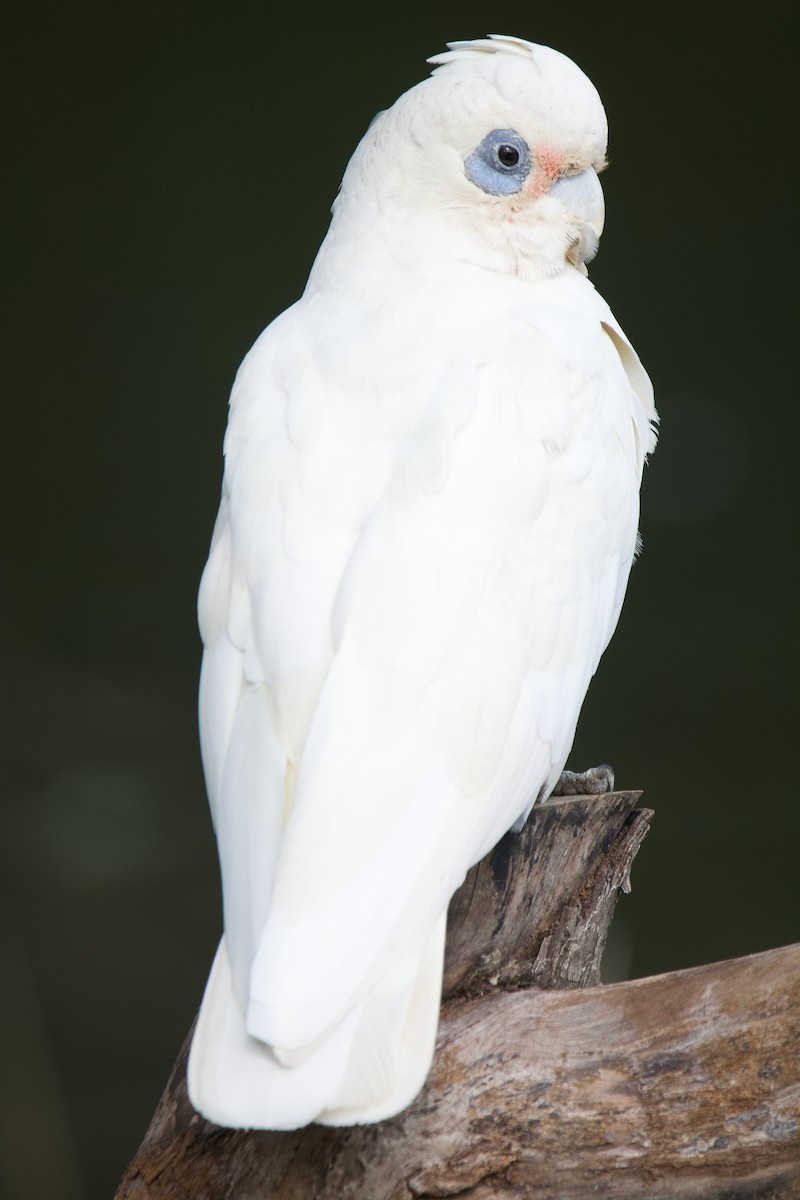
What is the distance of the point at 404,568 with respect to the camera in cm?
181

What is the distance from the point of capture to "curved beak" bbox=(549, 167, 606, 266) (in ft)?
7.72

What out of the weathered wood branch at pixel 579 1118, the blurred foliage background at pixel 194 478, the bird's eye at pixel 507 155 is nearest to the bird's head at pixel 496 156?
the bird's eye at pixel 507 155

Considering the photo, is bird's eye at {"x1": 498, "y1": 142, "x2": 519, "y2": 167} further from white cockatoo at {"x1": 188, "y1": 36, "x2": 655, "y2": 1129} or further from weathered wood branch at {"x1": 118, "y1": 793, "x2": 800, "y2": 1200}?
weathered wood branch at {"x1": 118, "y1": 793, "x2": 800, "y2": 1200}

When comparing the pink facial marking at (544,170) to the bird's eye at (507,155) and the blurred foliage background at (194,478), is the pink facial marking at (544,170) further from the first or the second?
the blurred foliage background at (194,478)

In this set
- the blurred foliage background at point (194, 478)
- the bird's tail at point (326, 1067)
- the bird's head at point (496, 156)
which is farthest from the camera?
the blurred foliage background at point (194, 478)

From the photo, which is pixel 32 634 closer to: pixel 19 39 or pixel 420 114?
pixel 19 39

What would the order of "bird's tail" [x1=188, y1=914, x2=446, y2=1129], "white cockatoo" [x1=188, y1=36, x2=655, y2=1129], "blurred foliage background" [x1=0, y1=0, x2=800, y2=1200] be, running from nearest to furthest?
1. "bird's tail" [x1=188, y1=914, x2=446, y2=1129]
2. "white cockatoo" [x1=188, y1=36, x2=655, y2=1129]
3. "blurred foliage background" [x1=0, y1=0, x2=800, y2=1200]

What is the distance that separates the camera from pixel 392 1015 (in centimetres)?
155

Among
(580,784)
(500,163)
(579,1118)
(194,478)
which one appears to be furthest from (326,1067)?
(194,478)

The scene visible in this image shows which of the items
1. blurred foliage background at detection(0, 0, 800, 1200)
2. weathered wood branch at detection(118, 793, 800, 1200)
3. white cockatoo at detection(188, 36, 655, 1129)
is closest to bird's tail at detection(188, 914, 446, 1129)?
white cockatoo at detection(188, 36, 655, 1129)

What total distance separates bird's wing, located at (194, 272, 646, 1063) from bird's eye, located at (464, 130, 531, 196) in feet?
0.95

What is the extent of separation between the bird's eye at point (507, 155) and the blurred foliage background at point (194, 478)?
7.58ft

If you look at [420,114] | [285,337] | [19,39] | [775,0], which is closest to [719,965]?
[285,337]

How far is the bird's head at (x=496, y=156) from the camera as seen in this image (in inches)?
88.9
